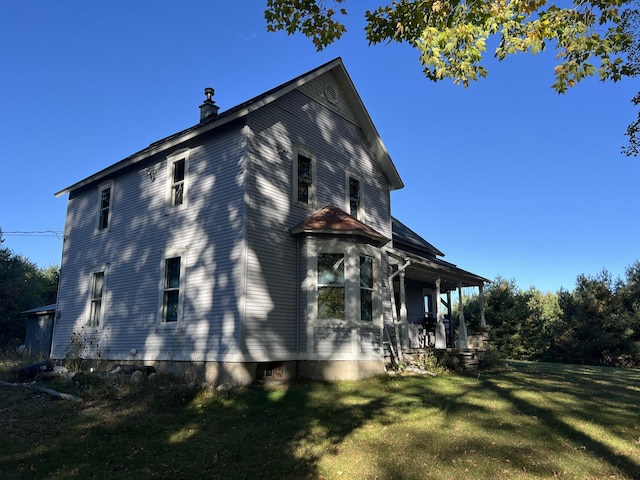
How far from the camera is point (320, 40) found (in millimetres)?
7137

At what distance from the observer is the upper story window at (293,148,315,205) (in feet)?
45.4

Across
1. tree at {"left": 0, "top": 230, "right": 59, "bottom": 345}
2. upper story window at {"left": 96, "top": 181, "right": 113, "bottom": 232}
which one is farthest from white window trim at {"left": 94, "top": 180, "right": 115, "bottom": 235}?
tree at {"left": 0, "top": 230, "right": 59, "bottom": 345}

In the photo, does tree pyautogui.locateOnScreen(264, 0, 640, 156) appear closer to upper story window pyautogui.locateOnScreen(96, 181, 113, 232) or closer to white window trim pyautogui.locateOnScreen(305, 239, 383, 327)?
white window trim pyautogui.locateOnScreen(305, 239, 383, 327)

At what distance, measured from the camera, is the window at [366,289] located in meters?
13.1

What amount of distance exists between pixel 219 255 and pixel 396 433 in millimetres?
6610

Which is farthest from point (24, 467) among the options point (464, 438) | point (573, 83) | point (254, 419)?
point (573, 83)

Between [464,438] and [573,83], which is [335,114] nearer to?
[573,83]

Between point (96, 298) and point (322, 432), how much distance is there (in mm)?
11148

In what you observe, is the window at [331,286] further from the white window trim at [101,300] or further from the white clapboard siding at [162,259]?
the white window trim at [101,300]

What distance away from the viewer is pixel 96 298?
15.8 metres

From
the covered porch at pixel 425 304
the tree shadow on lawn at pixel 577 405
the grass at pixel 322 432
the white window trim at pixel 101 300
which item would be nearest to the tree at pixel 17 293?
the white window trim at pixel 101 300

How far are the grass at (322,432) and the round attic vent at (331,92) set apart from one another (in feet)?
30.4

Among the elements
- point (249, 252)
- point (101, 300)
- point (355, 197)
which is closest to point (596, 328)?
point (355, 197)

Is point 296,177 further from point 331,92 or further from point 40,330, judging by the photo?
point 40,330
